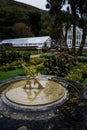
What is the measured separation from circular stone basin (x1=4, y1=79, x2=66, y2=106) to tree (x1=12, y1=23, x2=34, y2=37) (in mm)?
49943

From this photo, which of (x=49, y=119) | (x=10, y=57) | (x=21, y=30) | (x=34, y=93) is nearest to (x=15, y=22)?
(x=21, y=30)

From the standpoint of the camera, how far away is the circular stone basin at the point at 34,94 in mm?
3561

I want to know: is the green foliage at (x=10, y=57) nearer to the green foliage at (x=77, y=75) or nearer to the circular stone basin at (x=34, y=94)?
the green foliage at (x=77, y=75)

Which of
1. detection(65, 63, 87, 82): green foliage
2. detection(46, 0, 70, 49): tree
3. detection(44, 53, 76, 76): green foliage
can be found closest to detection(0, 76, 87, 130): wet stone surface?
detection(65, 63, 87, 82): green foliage

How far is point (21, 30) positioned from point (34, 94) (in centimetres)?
5211

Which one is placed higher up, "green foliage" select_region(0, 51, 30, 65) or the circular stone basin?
the circular stone basin

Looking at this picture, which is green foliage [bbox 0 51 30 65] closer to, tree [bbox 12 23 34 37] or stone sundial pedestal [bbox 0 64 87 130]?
stone sundial pedestal [bbox 0 64 87 130]

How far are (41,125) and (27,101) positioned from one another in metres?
0.60

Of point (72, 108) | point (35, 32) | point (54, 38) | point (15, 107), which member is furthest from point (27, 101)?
point (35, 32)


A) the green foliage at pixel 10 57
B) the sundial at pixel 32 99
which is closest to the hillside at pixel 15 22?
the green foliage at pixel 10 57

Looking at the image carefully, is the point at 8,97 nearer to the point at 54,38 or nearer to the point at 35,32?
the point at 54,38

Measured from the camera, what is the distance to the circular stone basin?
3561 mm

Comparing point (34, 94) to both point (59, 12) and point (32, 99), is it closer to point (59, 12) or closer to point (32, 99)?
point (32, 99)

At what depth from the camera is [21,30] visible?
54.8m
